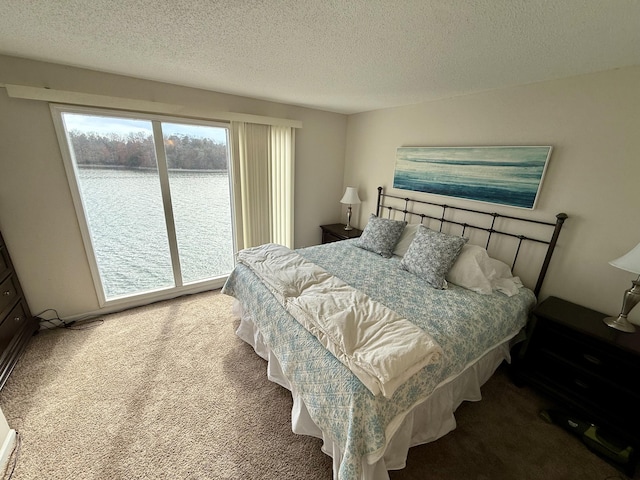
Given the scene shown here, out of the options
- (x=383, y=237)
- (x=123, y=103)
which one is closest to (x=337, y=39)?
(x=383, y=237)

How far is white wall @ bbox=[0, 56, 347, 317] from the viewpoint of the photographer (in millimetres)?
1935

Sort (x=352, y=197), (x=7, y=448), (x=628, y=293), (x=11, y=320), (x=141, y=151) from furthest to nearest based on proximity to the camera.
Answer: (x=352, y=197)
(x=141, y=151)
(x=11, y=320)
(x=628, y=293)
(x=7, y=448)

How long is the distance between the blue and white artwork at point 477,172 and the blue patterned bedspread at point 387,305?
2.79 ft

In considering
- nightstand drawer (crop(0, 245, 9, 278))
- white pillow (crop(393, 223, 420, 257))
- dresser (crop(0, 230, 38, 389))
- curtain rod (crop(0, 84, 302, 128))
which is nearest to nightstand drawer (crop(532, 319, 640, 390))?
white pillow (crop(393, 223, 420, 257))

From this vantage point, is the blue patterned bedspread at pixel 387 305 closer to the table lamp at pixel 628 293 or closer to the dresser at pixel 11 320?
the table lamp at pixel 628 293

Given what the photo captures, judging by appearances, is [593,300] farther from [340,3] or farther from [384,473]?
[340,3]

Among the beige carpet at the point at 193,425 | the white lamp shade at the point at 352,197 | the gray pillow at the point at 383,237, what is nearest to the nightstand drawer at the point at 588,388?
the beige carpet at the point at 193,425

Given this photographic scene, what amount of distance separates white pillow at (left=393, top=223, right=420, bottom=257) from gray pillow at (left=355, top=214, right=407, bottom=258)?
44 millimetres

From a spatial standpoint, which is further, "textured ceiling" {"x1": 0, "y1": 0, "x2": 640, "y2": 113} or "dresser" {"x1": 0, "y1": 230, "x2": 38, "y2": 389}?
"dresser" {"x1": 0, "y1": 230, "x2": 38, "y2": 389}

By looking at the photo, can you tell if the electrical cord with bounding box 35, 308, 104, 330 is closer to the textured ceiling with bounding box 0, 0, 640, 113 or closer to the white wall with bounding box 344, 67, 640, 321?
the textured ceiling with bounding box 0, 0, 640, 113

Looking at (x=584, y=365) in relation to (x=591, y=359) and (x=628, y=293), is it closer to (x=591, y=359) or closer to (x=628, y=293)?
(x=591, y=359)

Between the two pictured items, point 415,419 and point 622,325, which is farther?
point 622,325

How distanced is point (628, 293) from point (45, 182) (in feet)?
14.3

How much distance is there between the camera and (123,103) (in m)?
2.18
